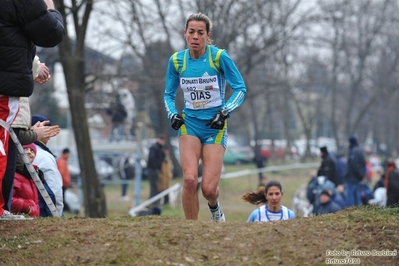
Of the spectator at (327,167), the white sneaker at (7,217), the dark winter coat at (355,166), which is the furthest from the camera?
the dark winter coat at (355,166)

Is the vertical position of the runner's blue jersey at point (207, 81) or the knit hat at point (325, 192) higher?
the runner's blue jersey at point (207, 81)

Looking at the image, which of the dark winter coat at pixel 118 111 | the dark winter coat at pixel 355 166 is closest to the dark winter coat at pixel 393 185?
the dark winter coat at pixel 355 166

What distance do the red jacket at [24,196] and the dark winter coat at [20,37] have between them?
1779mm

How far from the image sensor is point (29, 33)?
628cm

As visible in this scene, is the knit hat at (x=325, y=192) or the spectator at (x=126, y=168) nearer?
the knit hat at (x=325, y=192)

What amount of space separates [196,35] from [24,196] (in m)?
2.50

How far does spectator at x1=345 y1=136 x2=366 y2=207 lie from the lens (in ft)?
65.0

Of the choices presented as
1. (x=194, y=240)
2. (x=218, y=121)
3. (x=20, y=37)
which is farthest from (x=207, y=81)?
(x=194, y=240)

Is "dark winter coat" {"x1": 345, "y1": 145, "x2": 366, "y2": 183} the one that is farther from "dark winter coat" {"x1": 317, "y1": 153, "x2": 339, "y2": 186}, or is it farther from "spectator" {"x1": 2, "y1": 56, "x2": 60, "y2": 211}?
"spectator" {"x1": 2, "y1": 56, "x2": 60, "y2": 211}

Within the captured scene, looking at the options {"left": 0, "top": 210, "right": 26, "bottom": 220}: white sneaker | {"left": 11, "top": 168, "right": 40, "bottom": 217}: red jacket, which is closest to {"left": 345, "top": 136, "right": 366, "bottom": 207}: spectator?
{"left": 11, "top": 168, "right": 40, "bottom": 217}: red jacket

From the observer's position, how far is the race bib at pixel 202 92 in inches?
309

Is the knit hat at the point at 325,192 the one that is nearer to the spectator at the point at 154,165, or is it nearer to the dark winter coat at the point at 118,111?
the dark winter coat at the point at 118,111

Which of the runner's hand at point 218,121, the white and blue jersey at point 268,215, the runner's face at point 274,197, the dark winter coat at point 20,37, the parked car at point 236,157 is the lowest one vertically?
the parked car at point 236,157

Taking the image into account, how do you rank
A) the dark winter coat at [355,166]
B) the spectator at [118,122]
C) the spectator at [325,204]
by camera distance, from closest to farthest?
the spectator at [325,204], the dark winter coat at [355,166], the spectator at [118,122]
